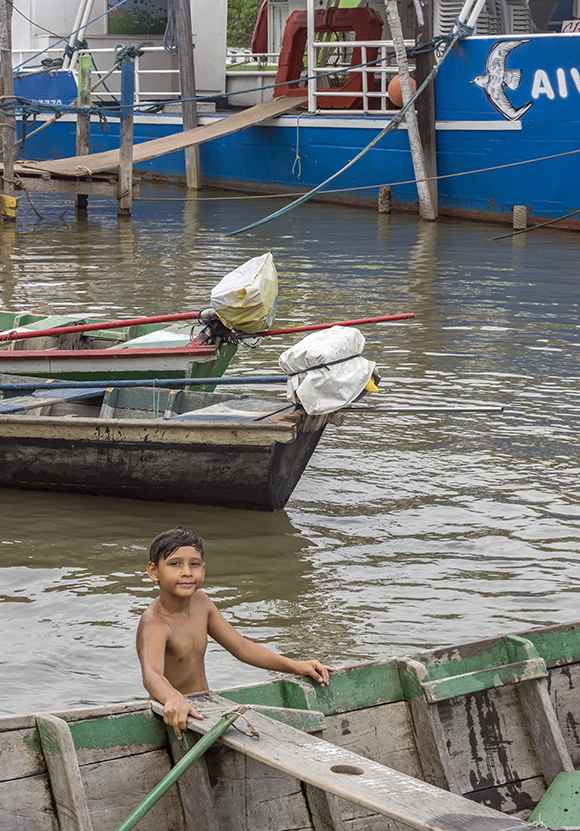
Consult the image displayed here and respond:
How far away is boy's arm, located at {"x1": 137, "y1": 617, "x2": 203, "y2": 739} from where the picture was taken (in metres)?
3.05

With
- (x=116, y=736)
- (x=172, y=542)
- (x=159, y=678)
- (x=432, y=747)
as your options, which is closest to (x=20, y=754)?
(x=116, y=736)

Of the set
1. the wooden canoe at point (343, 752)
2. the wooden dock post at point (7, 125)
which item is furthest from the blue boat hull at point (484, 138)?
the wooden canoe at point (343, 752)

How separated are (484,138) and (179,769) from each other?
15438 millimetres

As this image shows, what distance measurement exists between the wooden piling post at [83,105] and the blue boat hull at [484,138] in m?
3.61

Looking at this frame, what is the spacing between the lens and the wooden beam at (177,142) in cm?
1783

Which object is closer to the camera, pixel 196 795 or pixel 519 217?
pixel 196 795

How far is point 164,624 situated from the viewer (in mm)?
3346

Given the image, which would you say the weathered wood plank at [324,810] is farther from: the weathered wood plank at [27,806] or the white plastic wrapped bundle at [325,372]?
the white plastic wrapped bundle at [325,372]

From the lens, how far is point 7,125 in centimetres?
1738

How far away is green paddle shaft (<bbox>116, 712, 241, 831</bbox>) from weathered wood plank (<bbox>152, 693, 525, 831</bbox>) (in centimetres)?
5

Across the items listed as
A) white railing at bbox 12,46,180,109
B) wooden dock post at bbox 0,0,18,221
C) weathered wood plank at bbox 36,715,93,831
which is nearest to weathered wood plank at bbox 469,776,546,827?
weathered wood plank at bbox 36,715,93,831

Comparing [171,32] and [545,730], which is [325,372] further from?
[171,32]

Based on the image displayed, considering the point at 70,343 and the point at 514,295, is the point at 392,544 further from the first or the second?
the point at 514,295

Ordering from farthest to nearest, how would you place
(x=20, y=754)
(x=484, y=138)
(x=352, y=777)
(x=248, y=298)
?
1. (x=484, y=138)
2. (x=248, y=298)
3. (x=20, y=754)
4. (x=352, y=777)
